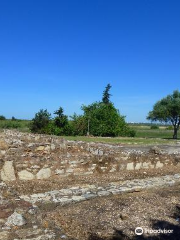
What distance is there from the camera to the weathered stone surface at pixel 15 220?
386 cm

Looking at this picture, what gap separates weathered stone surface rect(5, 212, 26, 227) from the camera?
3.86m

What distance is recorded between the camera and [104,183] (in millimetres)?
7391

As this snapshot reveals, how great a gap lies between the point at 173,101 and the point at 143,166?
105ft

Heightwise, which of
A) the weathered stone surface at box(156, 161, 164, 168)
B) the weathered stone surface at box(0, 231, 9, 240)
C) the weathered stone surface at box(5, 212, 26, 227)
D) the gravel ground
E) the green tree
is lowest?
the gravel ground

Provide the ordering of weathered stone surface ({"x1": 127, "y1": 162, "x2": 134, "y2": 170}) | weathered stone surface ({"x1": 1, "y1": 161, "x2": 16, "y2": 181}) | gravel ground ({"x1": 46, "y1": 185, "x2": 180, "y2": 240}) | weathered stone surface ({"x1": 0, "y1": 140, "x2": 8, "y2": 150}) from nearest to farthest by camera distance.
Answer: gravel ground ({"x1": 46, "y1": 185, "x2": 180, "y2": 240})
weathered stone surface ({"x1": 1, "y1": 161, "x2": 16, "y2": 181})
weathered stone surface ({"x1": 0, "y1": 140, "x2": 8, "y2": 150})
weathered stone surface ({"x1": 127, "y1": 162, "x2": 134, "y2": 170})

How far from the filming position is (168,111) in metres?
39.4

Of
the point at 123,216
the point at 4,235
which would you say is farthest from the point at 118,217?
the point at 4,235

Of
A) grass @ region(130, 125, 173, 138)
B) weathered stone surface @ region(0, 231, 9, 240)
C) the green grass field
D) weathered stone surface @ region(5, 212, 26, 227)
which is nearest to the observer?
weathered stone surface @ region(0, 231, 9, 240)

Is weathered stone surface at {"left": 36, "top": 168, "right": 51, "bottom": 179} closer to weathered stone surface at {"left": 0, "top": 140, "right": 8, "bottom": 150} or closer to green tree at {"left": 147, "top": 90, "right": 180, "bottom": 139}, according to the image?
weathered stone surface at {"left": 0, "top": 140, "right": 8, "bottom": 150}

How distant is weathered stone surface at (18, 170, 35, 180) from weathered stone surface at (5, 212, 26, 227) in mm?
3089

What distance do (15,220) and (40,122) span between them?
29.2m

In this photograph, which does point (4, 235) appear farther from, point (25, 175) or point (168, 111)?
point (168, 111)

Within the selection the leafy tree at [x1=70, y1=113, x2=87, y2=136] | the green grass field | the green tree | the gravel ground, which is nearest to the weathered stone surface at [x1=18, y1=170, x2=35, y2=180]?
the gravel ground

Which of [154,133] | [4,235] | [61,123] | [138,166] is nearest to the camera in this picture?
[4,235]
